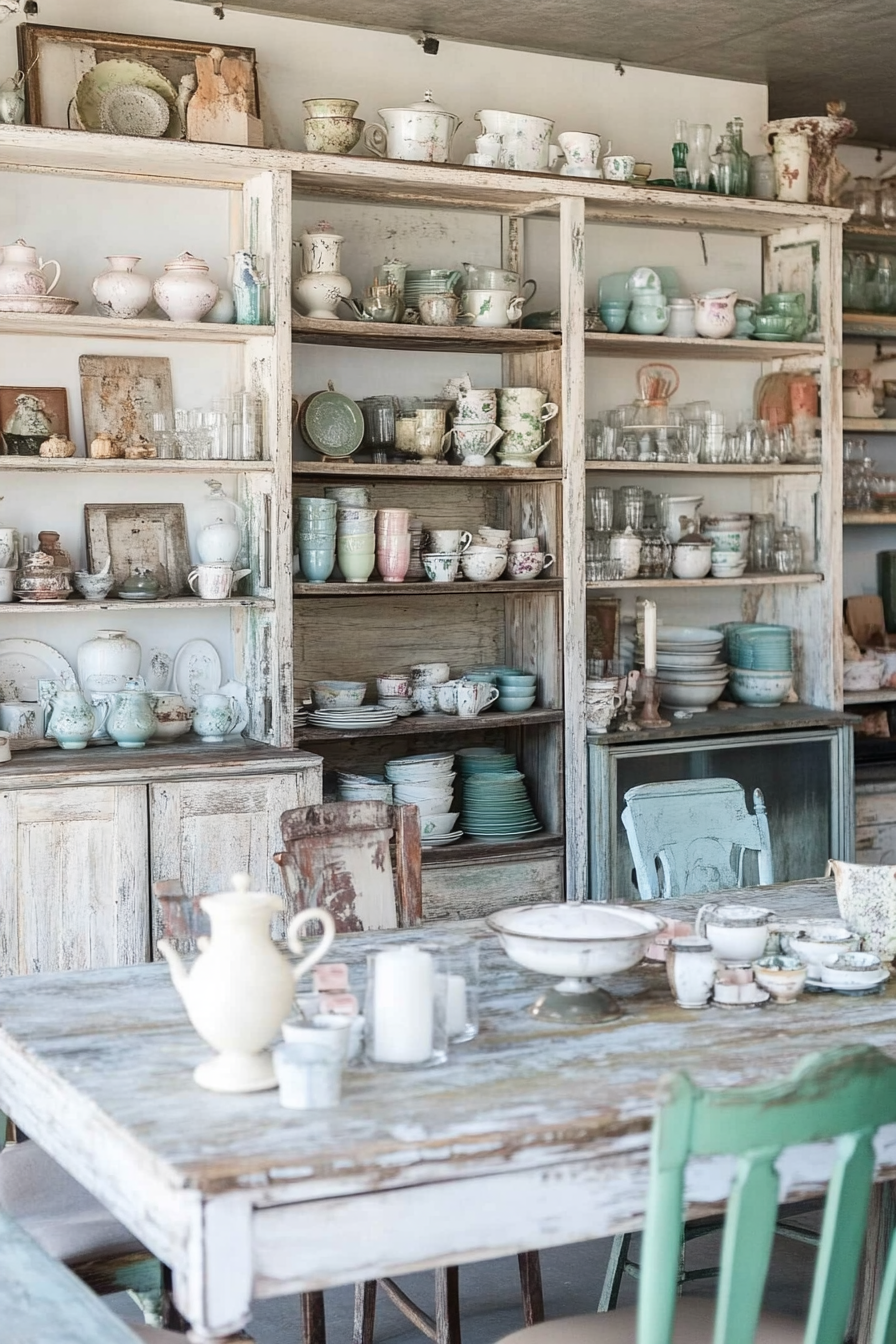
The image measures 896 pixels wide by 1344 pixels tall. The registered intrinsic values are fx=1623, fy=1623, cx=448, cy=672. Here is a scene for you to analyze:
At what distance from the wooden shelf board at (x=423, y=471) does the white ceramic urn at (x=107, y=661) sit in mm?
658

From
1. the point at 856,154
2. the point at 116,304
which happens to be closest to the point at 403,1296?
the point at 116,304

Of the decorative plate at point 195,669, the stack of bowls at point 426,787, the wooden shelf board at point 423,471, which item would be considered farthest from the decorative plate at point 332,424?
the stack of bowls at point 426,787

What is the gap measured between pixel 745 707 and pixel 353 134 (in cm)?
214

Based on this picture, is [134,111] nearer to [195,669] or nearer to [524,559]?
[195,669]

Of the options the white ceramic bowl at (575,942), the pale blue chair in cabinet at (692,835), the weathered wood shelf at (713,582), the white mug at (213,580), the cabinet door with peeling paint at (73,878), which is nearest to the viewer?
the white ceramic bowl at (575,942)

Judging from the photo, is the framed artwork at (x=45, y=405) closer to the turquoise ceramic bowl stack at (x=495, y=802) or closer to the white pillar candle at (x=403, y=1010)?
the turquoise ceramic bowl stack at (x=495, y=802)

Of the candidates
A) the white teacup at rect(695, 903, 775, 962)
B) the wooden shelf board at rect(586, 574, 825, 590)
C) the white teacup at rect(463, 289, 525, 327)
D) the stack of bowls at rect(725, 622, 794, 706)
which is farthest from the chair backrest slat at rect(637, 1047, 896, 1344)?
the stack of bowls at rect(725, 622, 794, 706)

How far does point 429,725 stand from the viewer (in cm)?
457

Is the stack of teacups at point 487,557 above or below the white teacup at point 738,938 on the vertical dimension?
above

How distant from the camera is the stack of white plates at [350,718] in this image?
451 centimetres

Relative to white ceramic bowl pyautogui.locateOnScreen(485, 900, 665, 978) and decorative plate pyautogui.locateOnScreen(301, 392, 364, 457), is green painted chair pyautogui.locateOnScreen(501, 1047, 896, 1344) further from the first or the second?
decorative plate pyautogui.locateOnScreen(301, 392, 364, 457)

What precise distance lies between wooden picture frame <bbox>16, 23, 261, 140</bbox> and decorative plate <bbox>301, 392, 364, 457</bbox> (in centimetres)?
80

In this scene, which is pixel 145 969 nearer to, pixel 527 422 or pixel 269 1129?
pixel 269 1129

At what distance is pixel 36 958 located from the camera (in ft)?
12.8
